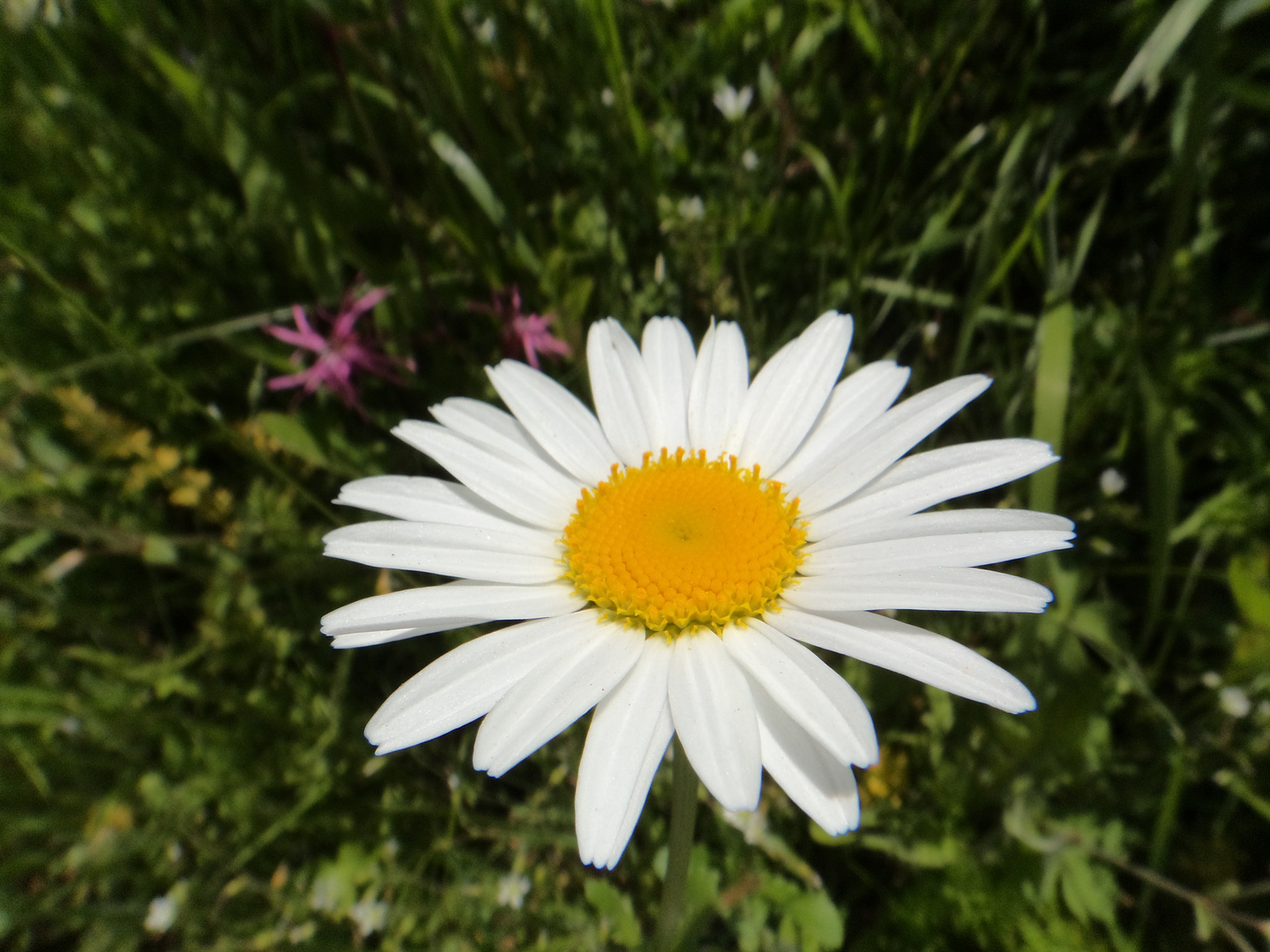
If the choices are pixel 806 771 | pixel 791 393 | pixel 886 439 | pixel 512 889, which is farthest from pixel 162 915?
pixel 886 439

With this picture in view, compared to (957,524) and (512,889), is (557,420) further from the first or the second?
(512,889)

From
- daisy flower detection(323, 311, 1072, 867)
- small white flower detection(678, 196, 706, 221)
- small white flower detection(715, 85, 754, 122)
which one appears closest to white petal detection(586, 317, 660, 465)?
daisy flower detection(323, 311, 1072, 867)

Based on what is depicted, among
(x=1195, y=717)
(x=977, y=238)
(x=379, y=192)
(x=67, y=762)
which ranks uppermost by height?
(x=379, y=192)

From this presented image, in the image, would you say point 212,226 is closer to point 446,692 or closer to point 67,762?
point 67,762

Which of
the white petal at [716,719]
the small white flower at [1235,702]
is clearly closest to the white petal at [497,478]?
the white petal at [716,719]

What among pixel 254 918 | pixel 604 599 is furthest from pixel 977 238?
pixel 254 918

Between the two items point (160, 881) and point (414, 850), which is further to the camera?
point (160, 881)

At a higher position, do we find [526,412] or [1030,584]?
[526,412]
